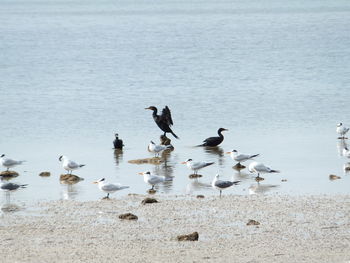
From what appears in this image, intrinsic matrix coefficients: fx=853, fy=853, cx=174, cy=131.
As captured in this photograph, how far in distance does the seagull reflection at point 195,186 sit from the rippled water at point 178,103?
0.05 metres

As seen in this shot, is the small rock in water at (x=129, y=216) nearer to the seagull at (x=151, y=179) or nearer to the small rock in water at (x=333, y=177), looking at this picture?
the seagull at (x=151, y=179)

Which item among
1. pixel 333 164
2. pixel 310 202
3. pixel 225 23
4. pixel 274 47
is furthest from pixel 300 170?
pixel 225 23

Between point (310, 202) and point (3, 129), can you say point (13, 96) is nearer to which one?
point (3, 129)

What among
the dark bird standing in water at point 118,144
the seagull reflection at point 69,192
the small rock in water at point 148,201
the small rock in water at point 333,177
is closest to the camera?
the small rock in water at point 148,201

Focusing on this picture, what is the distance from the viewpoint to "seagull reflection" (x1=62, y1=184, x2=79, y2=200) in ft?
57.5

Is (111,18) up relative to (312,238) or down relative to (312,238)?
up

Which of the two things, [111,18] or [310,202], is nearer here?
[310,202]

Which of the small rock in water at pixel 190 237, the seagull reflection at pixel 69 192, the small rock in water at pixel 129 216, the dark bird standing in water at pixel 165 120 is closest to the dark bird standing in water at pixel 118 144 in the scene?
the dark bird standing in water at pixel 165 120

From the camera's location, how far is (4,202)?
17.0m

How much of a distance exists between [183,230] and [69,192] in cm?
442

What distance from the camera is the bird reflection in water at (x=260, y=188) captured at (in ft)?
58.5

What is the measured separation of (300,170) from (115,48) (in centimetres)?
4803

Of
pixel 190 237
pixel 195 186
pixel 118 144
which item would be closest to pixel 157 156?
pixel 118 144

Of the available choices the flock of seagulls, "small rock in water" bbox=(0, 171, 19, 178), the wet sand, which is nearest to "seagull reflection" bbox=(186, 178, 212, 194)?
the flock of seagulls
